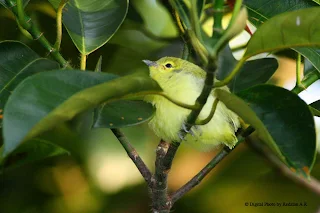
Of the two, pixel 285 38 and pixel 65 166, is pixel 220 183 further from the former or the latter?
pixel 285 38

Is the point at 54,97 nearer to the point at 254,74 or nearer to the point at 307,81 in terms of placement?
the point at 307,81

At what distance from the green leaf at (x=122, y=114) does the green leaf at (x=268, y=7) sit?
554mm

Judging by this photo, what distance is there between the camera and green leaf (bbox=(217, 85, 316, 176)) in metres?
1.14

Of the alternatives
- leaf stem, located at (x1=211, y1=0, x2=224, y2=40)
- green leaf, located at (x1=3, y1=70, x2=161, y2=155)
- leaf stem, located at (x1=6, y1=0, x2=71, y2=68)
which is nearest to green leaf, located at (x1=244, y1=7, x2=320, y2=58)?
leaf stem, located at (x1=211, y1=0, x2=224, y2=40)

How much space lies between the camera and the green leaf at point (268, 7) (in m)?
1.89

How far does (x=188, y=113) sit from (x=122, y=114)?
528 mm

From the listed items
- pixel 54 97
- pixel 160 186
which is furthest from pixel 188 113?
pixel 54 97

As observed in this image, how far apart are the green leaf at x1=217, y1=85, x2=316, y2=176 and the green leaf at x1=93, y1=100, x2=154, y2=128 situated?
28cm

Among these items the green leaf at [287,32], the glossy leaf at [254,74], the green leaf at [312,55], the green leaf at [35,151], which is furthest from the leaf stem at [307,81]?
the green leaf at [35,151]

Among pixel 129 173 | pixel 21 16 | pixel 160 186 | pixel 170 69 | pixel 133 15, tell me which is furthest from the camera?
pixel 129 173

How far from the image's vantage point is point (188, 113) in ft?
6.40

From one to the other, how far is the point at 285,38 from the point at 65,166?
1.79 m

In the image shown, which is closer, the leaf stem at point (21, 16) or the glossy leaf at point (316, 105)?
the leaf stem at point (21, 16)

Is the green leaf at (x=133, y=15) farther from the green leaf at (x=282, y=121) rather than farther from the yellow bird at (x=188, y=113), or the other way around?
the green leaf at (x=282, y=121)
